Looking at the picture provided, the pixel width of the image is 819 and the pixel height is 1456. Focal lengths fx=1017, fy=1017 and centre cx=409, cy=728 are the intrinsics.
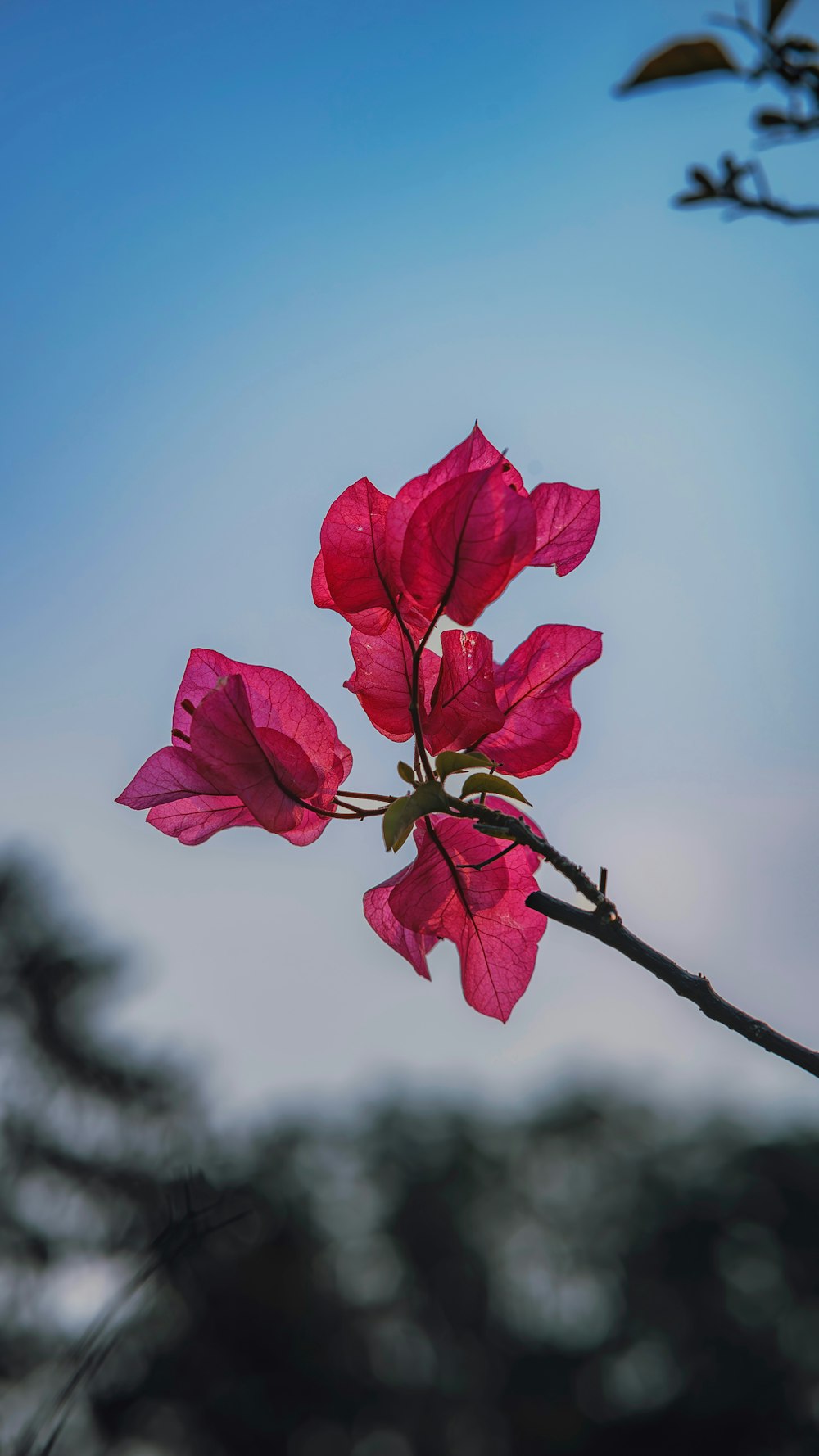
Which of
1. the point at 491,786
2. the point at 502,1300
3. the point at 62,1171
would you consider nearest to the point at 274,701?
the point at 491,786

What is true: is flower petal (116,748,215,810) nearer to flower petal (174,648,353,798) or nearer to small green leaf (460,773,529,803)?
flower petal (174,648,353,798)

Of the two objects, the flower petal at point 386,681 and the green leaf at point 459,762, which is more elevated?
the flower petal at point 386,681

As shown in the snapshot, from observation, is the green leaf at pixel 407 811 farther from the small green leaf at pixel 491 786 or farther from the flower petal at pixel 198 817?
the flower petal at pixel 198 817

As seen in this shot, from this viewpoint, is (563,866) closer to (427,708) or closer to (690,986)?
(690,986)

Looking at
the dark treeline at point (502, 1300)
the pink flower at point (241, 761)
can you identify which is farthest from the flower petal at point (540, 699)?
the dark treeline at point (502, 1300)

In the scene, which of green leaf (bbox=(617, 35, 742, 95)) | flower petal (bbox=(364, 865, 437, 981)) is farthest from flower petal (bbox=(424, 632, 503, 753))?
green leaf (bbox=(617, 35, 742, 95))

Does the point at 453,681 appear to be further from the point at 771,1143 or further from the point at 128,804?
the point at 771,1143
